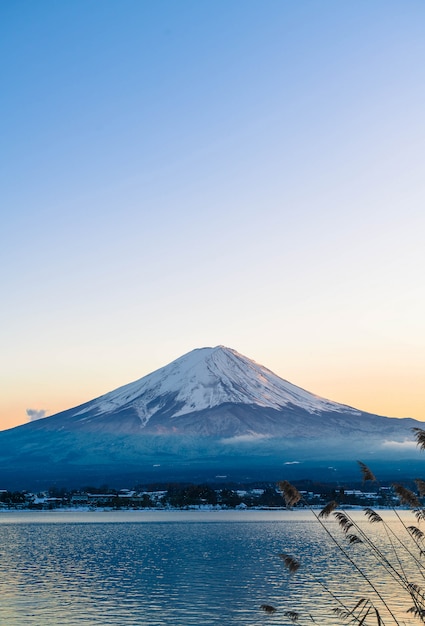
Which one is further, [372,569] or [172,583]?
[372,569]

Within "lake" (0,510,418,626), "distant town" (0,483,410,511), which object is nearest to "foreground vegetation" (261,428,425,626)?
"lake" (0,510,418,626)

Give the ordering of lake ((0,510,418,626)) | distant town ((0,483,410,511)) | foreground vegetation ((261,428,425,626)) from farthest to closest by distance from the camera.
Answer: distant town ((0,483,410,511)), lake ((0,510,418,626)), foreground vegetation ((261,428,425,626))

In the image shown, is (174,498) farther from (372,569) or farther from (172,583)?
(172,583)

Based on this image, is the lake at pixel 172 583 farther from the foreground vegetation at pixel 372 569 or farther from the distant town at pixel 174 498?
the distant town at pixel 174 498

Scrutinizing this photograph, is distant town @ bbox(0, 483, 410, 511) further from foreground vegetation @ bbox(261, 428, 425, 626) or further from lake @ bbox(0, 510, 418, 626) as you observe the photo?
lake @ bbox(0, 510, 418, 626)

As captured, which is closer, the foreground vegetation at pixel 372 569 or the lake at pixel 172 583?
the foreground vegetation at pixel 372 569

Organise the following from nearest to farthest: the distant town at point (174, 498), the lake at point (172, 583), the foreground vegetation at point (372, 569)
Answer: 1. the foreground vegetation at point (372, 569)
2. the lake at point (172, 583)
3. the distant town at point (174, 498)

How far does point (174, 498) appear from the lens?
171 meters

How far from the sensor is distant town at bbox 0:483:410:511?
165625mm

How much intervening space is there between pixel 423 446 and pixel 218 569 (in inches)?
1431

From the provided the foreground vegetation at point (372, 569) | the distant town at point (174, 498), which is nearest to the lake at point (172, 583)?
the foreground vegetation at point (372, 569)

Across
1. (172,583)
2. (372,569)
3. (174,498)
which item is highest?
(174,498)

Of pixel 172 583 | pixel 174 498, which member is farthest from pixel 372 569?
pixel 174 498

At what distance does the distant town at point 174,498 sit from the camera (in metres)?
166
